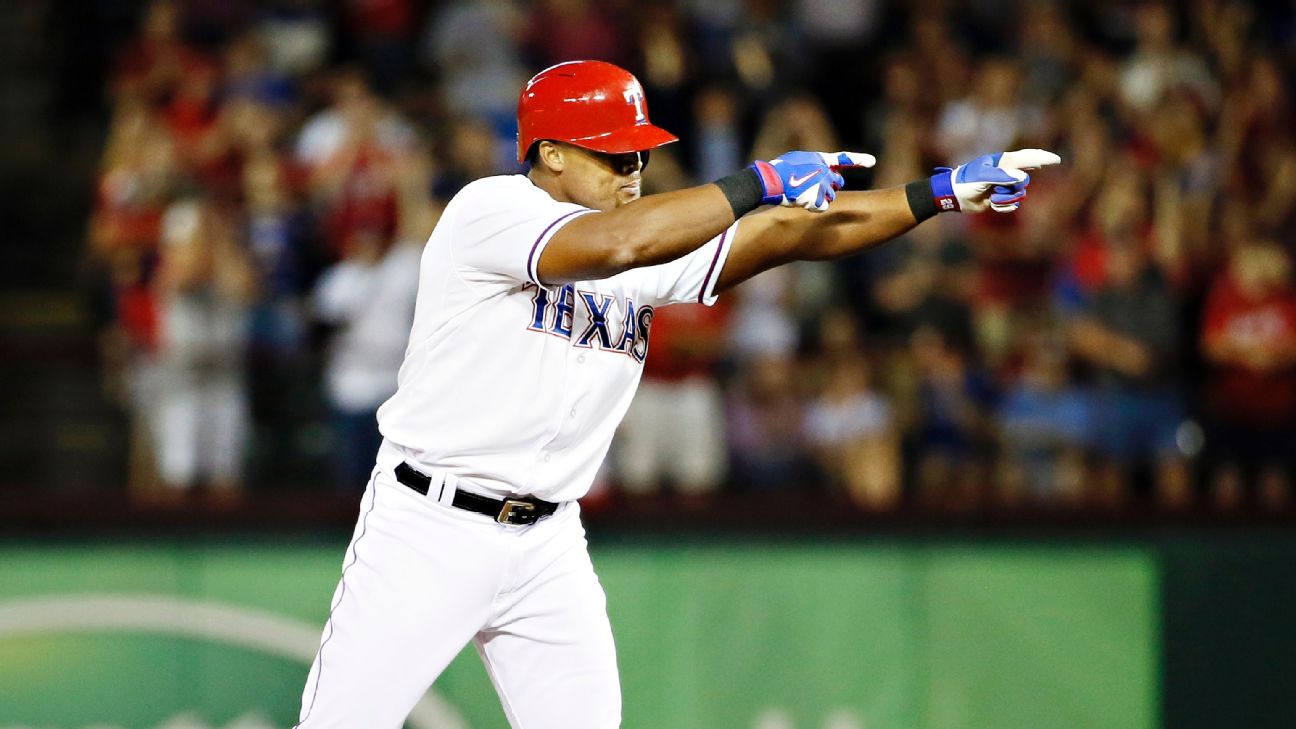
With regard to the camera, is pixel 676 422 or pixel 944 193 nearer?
pixel 944 193

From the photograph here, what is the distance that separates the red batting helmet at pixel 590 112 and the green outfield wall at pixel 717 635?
7.33ft

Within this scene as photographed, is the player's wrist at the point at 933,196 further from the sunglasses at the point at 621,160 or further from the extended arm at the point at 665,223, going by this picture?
the sunglasses at the point at 621,160

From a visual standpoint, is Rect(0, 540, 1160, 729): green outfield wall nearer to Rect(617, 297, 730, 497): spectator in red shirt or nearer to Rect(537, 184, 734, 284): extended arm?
Rect(617, 297, 730, 497): spectator in red shirt

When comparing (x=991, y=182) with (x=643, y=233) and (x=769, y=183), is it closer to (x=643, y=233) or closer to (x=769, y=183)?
(x=769, y=183)

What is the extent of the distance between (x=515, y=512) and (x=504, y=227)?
760mm

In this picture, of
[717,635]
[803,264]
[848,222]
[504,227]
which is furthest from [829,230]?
[803,264]

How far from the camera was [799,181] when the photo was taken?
12.5 feet

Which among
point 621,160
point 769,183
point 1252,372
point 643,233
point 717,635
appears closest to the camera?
point 643,233

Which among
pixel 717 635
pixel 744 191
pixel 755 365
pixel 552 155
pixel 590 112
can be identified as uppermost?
pixel 590 112

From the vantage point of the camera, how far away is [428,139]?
885cm

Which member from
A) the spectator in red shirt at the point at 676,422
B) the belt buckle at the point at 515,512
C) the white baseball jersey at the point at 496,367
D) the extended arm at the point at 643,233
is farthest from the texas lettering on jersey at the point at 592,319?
the spectator in red shirt at the point at 676,422

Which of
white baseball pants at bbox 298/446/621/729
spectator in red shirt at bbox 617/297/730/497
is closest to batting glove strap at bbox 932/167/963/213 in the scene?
white baseball pants at bbox 298/446/621/729

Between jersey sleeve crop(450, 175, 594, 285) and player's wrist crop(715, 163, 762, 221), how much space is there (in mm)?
366

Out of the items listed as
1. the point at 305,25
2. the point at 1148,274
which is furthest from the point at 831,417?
the point at 305,25
